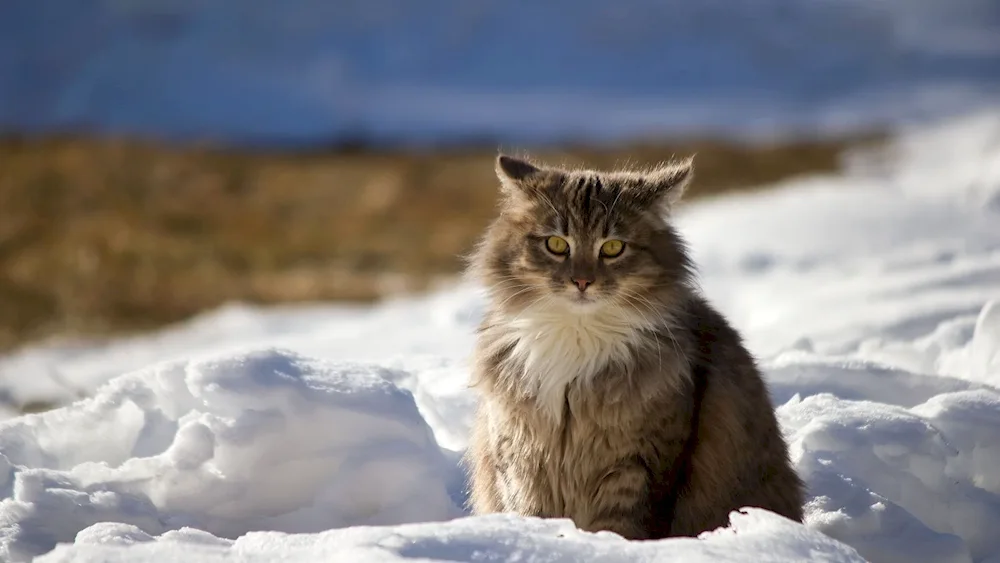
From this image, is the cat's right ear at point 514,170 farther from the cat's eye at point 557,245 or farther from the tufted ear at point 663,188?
the tufted ear at point 663,188

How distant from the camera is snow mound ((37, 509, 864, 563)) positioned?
88.3 inches

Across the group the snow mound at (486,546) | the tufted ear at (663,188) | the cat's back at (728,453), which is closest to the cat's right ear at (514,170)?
the tufted ear at (663,188)

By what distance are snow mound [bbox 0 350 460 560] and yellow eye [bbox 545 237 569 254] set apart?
835 millimetres

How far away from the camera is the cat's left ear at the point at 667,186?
2.94 m

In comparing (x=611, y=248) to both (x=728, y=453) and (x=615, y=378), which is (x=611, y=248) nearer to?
(x=615, y=378)

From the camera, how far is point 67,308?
828 centimetres

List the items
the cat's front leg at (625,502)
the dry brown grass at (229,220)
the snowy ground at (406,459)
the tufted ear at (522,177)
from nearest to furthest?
the snowy ground at (406,459) < the cat's front leg at (625,502) < the tufted ear at (522,177) < the dry brown grass at (229,220)

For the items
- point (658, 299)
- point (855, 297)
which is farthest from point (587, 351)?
point (855, 297)

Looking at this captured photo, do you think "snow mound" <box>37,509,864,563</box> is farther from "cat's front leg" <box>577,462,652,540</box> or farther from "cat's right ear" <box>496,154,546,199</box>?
"cat's right ear" <box>496,154,546,199</box>

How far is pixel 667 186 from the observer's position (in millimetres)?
2938

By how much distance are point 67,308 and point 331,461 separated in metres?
5.76

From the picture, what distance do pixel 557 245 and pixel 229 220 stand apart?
8.36 m

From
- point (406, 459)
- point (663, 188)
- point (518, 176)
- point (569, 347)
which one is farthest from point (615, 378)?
point (406, 459)

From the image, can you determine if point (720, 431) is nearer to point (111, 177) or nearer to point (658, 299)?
point (658, 299)
